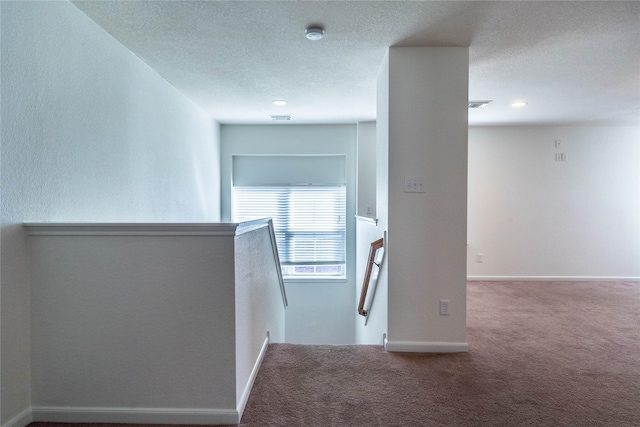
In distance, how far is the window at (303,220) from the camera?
521cm

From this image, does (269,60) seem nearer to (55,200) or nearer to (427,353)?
(55,200)

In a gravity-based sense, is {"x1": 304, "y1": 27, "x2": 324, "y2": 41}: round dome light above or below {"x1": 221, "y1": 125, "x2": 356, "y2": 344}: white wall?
above

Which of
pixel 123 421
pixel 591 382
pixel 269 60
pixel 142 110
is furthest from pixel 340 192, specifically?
pixel 123 421

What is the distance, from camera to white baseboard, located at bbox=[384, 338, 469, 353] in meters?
2.53

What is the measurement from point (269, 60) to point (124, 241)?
70.8 inches

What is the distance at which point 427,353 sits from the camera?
99.0 inches

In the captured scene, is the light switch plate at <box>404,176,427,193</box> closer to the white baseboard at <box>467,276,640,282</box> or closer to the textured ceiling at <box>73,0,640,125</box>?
the textured ceiling at <box>73,0,640,125</box>

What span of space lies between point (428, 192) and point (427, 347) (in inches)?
45.7

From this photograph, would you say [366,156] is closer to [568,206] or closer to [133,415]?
[568,206]

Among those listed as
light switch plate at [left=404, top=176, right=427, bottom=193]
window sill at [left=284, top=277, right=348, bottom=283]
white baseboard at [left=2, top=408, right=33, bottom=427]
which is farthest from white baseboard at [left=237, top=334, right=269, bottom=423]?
window sill at [left=284, top=277, right=348, bottom=283]

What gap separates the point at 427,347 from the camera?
99.6 inches

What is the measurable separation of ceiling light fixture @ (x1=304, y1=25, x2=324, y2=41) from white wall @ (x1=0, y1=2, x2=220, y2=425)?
1.35 metres

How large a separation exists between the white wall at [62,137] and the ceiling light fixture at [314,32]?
135 centimetres

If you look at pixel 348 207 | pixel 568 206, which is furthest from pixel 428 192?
pixel 568 206
